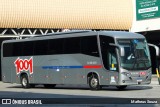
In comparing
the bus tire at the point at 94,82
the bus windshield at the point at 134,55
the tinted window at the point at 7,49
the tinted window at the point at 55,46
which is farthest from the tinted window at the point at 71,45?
the tinted window at the point at 7,49

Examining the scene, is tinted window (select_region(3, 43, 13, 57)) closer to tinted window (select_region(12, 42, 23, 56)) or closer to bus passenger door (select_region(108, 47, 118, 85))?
tinted window (select_region(12, 42, 23, 56))

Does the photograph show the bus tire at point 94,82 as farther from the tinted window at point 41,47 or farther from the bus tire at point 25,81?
the bus tire at point 25,81

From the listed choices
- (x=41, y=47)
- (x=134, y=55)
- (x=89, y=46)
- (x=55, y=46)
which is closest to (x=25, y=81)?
(x=41, y=47)

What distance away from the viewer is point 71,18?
46.1m

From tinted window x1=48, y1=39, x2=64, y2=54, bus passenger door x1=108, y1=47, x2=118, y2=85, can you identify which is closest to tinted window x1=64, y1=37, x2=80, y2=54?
tinted window x1=48, y1=39, x2=64, y2=54

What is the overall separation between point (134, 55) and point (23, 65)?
28.3 ft

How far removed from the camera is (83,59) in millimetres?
25812

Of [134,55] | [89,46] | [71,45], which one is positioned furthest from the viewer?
[71,45]

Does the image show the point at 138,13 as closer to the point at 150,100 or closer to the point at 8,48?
the point at 8,48

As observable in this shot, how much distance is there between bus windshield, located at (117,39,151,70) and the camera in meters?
24.2

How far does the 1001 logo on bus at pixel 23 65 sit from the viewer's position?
97.4ft

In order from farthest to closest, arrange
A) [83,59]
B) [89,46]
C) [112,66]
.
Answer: [83,59], [89,46], [112,66]

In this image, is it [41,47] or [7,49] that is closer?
[41,47]

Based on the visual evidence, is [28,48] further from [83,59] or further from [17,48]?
[83,59]
